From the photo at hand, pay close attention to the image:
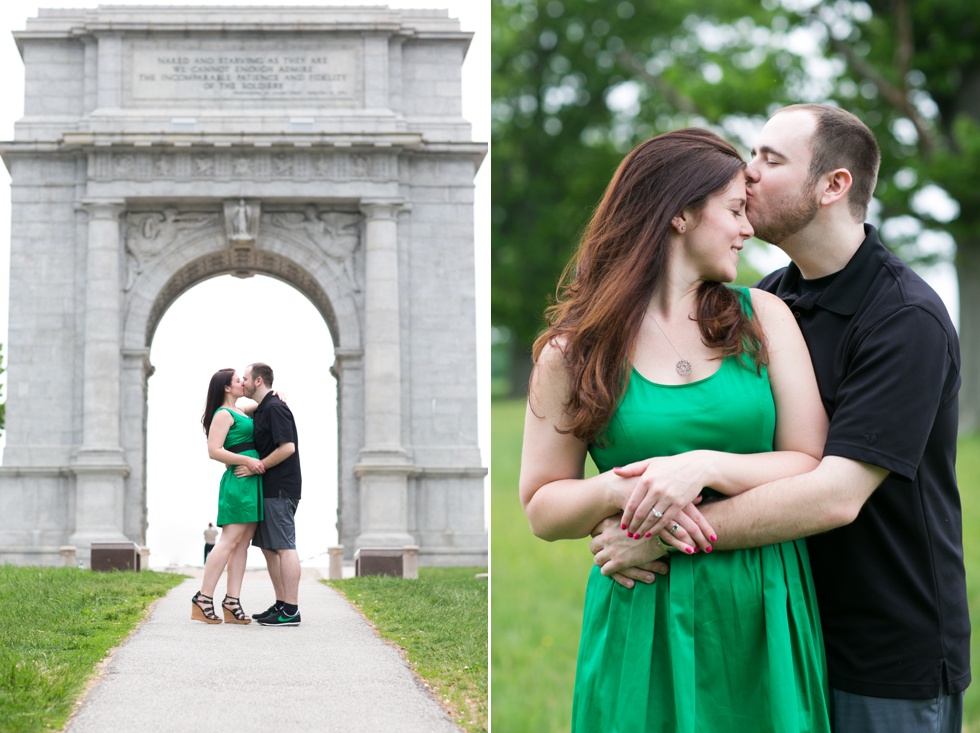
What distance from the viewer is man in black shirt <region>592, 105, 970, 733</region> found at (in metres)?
3.25

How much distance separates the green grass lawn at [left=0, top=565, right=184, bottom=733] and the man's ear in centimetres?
319

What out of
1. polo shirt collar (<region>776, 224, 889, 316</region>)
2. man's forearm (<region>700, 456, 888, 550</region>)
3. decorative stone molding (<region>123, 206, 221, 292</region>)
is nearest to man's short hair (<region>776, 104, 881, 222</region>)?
polo shirt collar (<region>776, 224, 889, 316</region>)

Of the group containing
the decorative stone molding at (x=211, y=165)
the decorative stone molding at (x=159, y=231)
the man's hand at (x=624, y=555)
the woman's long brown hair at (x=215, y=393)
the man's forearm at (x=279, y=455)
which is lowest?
the man's hand at (x=624, y=555)

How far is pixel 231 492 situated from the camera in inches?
209

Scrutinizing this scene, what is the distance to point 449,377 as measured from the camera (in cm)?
648

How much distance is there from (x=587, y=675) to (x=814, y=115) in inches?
69.9

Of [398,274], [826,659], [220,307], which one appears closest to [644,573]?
[826,659]

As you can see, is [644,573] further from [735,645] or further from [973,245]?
[973,245]

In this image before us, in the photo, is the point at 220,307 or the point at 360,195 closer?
the point at 220,307

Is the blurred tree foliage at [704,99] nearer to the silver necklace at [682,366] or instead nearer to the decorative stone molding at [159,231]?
the decorative stone molding at [159,231]

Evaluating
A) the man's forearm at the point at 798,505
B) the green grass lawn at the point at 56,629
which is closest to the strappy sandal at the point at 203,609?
the green grass lawn at the point at 56,629

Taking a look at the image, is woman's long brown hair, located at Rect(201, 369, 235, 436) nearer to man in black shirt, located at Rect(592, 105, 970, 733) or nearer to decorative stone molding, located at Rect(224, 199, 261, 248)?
decorative stone molding, located at Rect(224, 199, 261, 248)

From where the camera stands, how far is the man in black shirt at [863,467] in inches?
128

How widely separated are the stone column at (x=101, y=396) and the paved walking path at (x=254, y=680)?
0.50 metres
